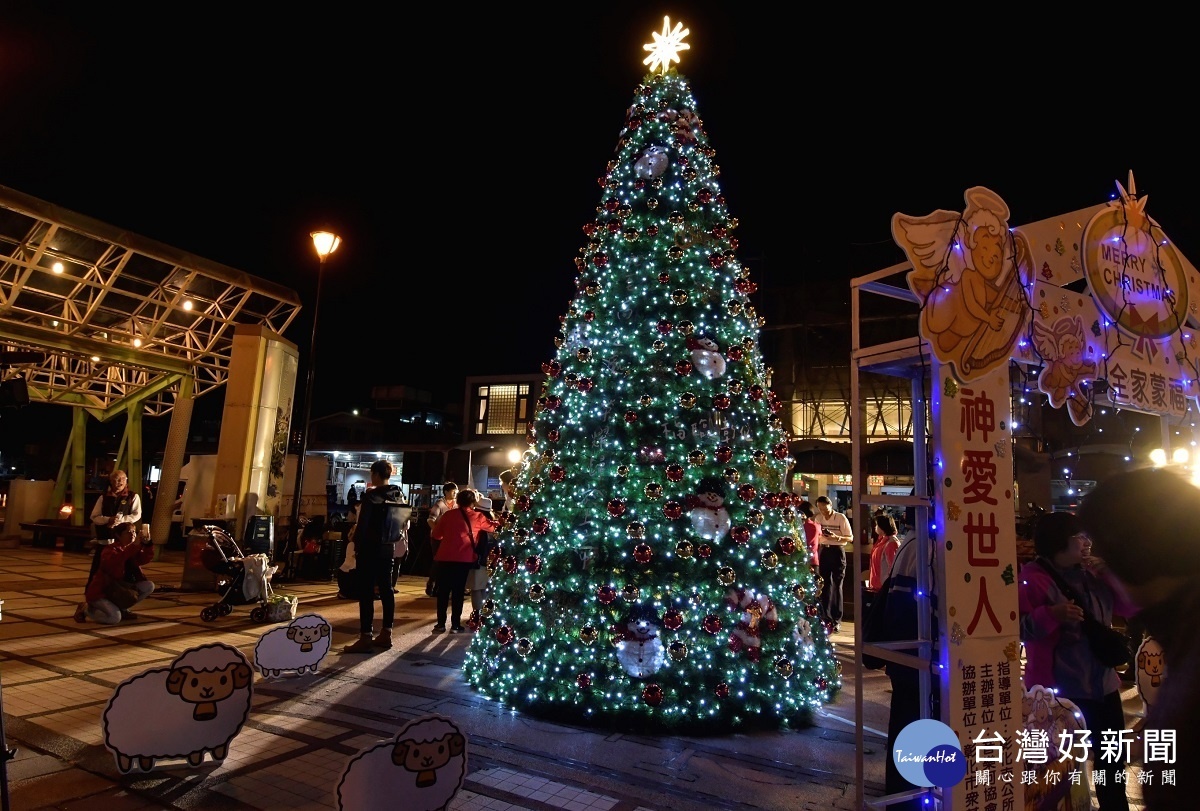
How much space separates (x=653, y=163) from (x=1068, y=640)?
16.7ft

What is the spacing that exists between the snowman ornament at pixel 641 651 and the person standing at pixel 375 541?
3.32m

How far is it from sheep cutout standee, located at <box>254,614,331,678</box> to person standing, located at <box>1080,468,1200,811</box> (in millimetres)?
6216

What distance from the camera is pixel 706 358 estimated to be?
19.0 ft

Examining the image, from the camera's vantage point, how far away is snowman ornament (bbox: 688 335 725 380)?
5770mm

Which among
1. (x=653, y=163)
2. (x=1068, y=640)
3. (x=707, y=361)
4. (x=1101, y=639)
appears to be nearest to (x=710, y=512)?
(x=707, y=361)

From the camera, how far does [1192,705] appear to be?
144 centimetres

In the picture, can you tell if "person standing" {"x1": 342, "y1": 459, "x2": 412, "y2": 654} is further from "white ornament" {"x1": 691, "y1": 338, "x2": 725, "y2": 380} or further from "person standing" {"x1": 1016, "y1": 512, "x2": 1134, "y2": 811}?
"person standing" {"x1": 1016, "y1": 512, "x2": 1134, "y2": 811}

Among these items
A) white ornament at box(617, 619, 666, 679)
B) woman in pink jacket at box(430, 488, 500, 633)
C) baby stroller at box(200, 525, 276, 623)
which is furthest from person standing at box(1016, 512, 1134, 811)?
A: baby stroller at box(200, 525, 276, 623)

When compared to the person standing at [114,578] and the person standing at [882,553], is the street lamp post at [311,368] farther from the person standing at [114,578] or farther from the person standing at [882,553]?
the person standing at [882,553]

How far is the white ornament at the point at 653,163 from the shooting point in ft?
20.7

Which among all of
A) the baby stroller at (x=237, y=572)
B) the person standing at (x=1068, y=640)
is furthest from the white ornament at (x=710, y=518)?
the baby stroller at (x=237, y=572)

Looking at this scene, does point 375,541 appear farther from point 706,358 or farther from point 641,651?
point 706,358

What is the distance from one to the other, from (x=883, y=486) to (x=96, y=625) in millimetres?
25564

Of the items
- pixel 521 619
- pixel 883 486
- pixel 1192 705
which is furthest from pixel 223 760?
pixel 883 486
